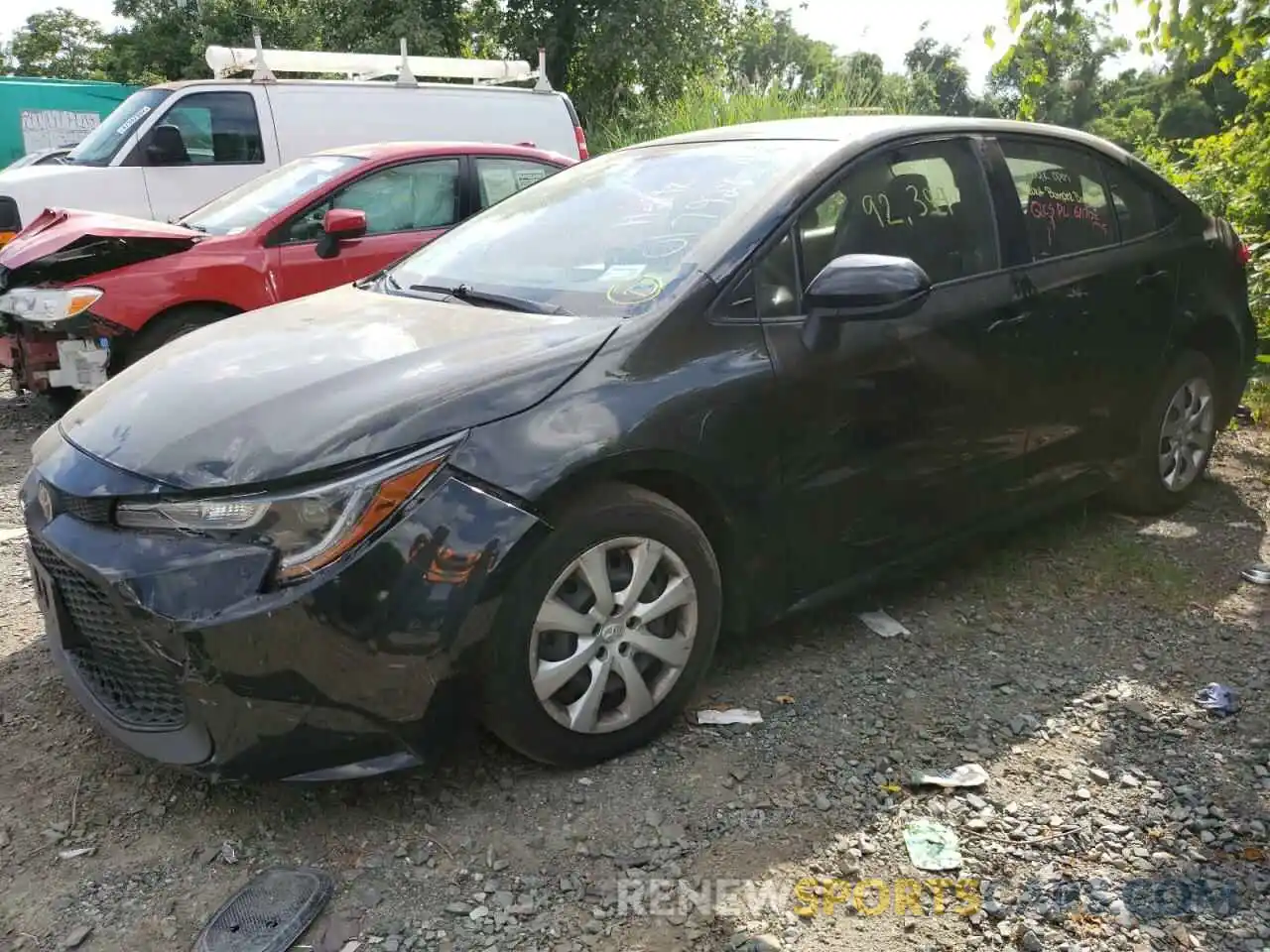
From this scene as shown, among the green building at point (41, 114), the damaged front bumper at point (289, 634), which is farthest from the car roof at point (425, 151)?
the green building at point (41, 114)

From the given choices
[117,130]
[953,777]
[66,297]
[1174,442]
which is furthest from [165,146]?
[953,777]

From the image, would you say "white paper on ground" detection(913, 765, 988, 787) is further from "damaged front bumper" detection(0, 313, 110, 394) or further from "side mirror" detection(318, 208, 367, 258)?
"damaged front bumper" detection(0, 313, 110, 394)

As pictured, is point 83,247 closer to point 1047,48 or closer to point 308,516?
point 308,516

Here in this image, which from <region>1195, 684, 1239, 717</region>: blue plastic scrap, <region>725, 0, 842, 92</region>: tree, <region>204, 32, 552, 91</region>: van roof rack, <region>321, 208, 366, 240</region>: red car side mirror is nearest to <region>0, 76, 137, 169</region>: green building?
<region>204, 32, 552, 91</region>: van roof rack

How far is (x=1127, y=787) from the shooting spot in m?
2.76

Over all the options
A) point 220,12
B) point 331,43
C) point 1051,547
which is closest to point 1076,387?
point 1051,547

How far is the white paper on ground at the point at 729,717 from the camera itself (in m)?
Result: 3.03

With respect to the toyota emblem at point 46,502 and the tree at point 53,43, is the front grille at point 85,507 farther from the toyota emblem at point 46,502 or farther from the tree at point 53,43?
the tree at point 53,43

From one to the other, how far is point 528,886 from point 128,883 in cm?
90

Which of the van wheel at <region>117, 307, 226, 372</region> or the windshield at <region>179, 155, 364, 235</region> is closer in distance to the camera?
the van wheel at <region>117, 307, 226, 372</region>

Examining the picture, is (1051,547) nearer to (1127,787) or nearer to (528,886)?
(1127,787)

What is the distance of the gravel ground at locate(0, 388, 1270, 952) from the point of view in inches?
89.4

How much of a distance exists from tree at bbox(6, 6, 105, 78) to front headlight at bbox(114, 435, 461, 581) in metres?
46.0

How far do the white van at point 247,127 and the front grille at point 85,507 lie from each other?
651 centimetres
